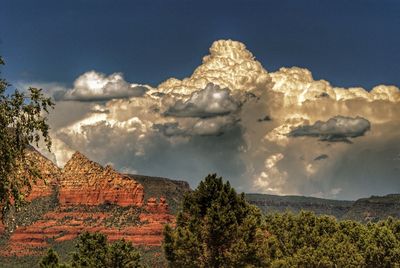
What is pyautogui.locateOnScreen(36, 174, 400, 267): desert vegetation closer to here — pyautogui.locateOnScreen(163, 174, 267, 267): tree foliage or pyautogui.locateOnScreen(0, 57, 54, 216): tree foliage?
pyautogui.locateOnScreen(163, 174, 267, 267): tree foliage

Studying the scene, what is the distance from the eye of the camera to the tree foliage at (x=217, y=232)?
50.2 meters

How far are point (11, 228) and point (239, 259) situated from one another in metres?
22.1

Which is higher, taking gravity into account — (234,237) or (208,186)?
(208,186)

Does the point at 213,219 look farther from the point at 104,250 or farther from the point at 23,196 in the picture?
the point at 104,250

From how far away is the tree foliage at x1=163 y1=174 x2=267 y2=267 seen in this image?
1976 inches

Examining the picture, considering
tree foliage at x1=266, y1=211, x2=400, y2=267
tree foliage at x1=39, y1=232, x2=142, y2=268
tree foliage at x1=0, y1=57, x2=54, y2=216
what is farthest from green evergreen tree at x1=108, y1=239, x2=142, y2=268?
tree foliage at x1=0, y1=57, x2=54, y2=216

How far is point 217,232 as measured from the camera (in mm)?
50594

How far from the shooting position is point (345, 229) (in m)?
97.5

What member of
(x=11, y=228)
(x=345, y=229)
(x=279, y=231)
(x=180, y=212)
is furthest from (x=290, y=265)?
(x=11, y=228)

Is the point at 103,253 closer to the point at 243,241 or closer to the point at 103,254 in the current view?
the point at 103,254

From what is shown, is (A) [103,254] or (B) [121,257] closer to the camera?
(A) [103,254]

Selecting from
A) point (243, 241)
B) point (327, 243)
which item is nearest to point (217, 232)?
point (243, 241)

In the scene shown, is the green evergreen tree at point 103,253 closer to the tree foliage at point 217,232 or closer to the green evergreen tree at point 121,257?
the green evergreen tree at point 121,257

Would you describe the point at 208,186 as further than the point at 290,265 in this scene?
No
